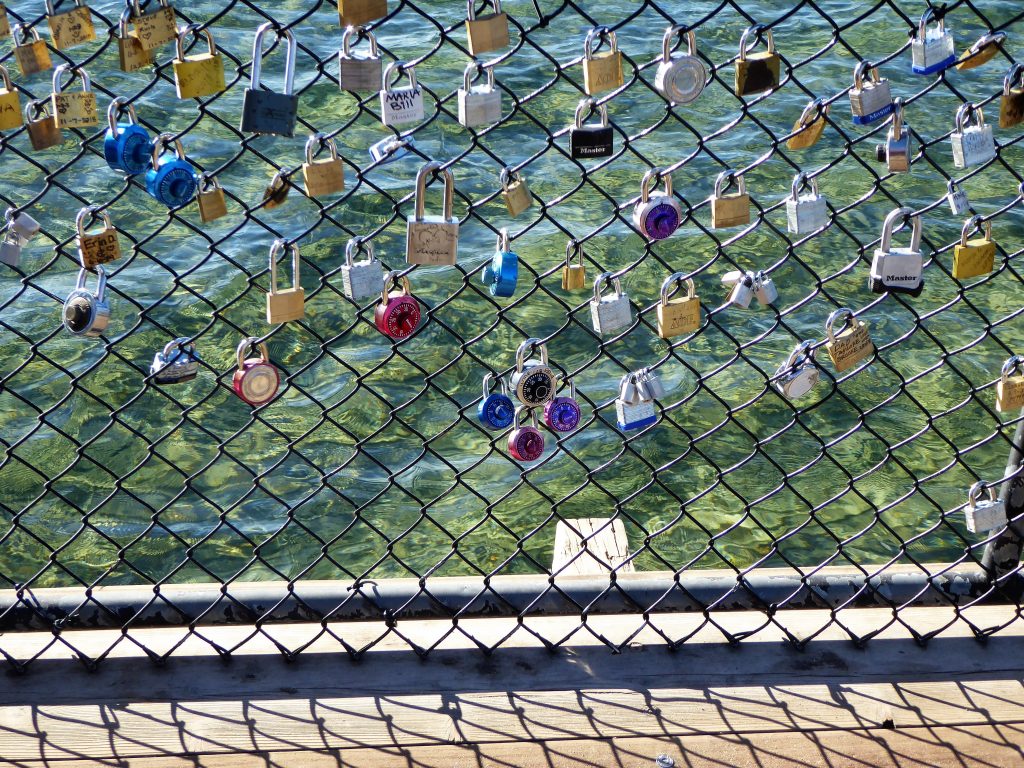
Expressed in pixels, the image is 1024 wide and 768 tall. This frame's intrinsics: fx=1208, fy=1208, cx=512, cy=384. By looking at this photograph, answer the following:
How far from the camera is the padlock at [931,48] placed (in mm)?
2195

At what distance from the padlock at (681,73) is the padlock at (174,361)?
0.98 meters

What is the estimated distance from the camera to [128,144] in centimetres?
204

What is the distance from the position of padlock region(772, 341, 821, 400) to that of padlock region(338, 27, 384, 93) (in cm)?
103

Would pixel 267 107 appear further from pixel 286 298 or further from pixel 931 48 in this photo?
pixel 931 48

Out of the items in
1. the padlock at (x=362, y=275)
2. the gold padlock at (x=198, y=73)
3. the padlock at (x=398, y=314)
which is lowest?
the padlock at (x=398, y=314)

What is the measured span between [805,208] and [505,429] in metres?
0.95

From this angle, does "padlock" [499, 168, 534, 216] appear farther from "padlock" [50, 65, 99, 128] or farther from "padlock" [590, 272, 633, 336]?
"padlock" [50, 65, 99, 128]

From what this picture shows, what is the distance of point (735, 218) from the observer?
2332 mm

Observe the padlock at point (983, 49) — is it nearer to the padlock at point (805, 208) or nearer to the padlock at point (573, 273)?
the padlock at point (805, 208)

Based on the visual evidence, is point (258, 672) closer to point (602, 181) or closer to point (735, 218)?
point (735, 218)

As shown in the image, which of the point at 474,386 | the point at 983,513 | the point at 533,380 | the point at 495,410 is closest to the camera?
the point at 533,380

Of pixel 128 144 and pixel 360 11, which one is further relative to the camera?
pixel 128 144

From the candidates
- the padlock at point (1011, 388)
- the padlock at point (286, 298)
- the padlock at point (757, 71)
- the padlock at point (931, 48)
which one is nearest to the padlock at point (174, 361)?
the padlock at point (286, 298)

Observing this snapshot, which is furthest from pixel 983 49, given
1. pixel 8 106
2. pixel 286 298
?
pixel 8 106
